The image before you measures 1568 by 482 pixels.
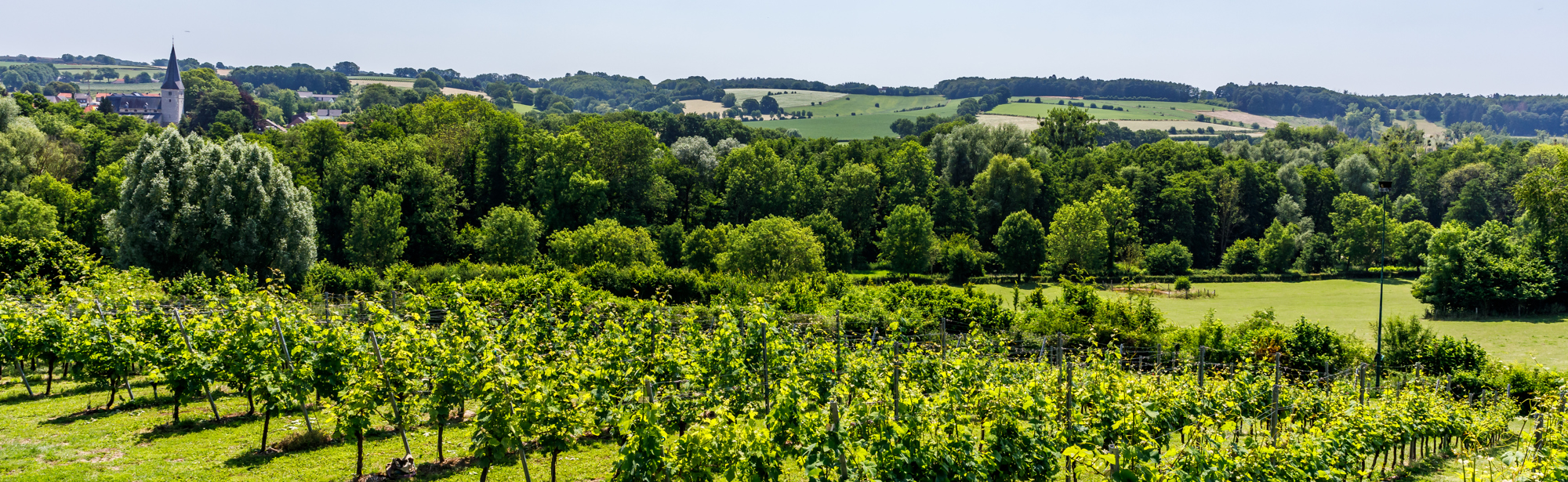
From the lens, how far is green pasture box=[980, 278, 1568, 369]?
37.2 metres

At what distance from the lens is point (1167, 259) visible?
62250mm

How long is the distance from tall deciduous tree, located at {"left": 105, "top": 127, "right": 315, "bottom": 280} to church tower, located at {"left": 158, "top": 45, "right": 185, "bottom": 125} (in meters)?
93.3

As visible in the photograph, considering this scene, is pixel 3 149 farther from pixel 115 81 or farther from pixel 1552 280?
pixel 115 81

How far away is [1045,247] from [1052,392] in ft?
168

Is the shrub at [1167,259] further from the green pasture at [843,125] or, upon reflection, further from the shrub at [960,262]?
the green pasture at [843,125]

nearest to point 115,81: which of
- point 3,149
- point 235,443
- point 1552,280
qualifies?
point 3,149

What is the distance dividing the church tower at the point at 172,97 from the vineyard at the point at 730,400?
115600mm

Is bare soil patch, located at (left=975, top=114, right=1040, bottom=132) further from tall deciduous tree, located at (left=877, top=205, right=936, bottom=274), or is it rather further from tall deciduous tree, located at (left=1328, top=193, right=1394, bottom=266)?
tall deciduous tree, located at (left=877, top=205, right=936, bottom=274)

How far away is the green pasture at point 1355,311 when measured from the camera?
37.2m

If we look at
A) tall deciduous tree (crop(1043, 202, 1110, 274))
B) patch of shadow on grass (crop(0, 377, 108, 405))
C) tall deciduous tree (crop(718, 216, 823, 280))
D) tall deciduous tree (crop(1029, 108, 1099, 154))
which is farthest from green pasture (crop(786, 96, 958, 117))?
patch of shadow on grass (crop(0, 377, 108, 405))

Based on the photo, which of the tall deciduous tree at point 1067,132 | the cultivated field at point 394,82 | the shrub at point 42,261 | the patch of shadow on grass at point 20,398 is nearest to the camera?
the patch of shadow on grass at point 20,398

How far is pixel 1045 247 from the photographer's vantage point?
6022 centimetres

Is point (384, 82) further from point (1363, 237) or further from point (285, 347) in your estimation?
point (285, 347)

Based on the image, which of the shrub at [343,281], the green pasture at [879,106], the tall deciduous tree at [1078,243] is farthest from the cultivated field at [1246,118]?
the shrub at [343,281]
